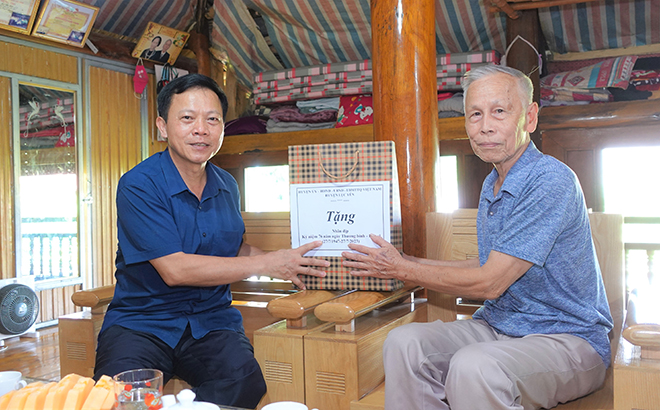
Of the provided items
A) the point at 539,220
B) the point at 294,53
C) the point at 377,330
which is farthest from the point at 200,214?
the point at 294,53

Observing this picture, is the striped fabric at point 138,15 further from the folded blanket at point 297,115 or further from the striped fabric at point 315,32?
the folded blanket at point 297,115

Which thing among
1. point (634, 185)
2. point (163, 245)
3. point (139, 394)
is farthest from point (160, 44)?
point (139, 394)

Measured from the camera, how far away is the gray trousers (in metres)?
1.35

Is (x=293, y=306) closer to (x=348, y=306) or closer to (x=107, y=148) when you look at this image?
(x=348, y=306)

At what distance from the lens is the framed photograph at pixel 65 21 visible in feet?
14.7

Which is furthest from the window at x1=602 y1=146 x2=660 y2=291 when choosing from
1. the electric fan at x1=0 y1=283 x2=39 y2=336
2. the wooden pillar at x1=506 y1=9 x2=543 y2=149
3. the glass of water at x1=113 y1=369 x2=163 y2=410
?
the electric fan at x1=0 y1=283 x2=39 y2=336

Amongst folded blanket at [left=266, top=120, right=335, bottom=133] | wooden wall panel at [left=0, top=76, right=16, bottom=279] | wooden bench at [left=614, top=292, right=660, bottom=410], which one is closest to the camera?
wooden bench at [left=614, top=292, right=660, bottom=410]

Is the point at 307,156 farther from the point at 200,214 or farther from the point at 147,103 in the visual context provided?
the point at 147,103

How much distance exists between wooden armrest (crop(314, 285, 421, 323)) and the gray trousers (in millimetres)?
133

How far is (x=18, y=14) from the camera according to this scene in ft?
14.2

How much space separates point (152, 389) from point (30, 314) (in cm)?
373

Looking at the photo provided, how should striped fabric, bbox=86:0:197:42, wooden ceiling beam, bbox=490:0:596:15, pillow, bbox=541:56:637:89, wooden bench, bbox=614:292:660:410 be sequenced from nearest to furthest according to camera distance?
wooden bench, bbox=614:292:660:410 < wooden ceiling beam, bbox=490:0:596:15 < pillow, bbox=541:56:637:89 < striped fabric, bbox=86:0:197:42

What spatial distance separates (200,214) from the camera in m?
1.98

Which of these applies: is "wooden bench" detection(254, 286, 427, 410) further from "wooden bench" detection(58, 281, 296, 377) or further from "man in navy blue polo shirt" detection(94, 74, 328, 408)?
"wooden bench" detection(58, 281, 296, 377)
